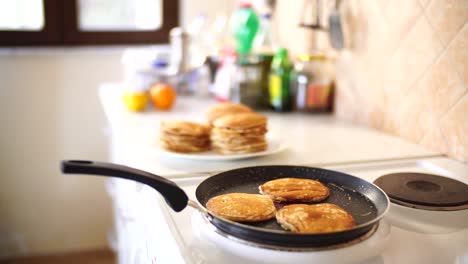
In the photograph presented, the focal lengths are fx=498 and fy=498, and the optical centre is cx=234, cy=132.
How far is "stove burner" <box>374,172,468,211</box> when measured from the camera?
0.84 metres

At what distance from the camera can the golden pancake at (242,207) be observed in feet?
2.35

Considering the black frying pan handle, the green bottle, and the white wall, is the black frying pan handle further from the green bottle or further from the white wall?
the white wall

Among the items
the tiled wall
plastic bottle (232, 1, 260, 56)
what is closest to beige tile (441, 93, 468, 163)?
the tiled wall

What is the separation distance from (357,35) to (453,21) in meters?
0.41

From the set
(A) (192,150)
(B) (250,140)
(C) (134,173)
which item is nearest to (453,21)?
(B) (250,140)

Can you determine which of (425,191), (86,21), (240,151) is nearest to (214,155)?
(240,151)

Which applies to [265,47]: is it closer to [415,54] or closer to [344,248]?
[415,54]

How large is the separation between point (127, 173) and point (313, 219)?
10.5 inches

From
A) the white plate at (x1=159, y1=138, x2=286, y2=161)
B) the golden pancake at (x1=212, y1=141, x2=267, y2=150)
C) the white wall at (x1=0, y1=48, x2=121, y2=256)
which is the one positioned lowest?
the white wall at (x1=0, y1=48, x2=121, y2=256)

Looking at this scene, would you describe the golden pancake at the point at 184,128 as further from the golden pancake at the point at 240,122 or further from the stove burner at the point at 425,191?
the stove burner at the point at 425,191

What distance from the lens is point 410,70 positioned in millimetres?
1258

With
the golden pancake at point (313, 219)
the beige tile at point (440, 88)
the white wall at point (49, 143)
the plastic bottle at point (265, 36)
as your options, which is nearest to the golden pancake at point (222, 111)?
the beige tile at point (440, 88)

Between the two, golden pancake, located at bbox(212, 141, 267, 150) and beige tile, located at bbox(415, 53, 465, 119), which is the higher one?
beige tile, located at bbox(415, 53, 465, 119)

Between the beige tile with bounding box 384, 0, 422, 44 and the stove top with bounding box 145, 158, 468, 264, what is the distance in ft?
2.04
